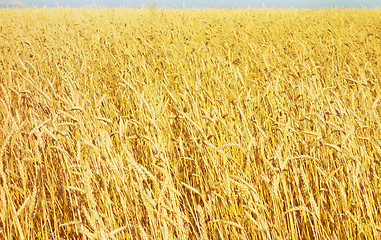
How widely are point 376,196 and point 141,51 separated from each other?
2.56m

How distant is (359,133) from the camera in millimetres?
1510

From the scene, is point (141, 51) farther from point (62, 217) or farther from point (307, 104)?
point (62, 217)

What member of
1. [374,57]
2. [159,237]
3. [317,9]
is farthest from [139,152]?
[317,9]

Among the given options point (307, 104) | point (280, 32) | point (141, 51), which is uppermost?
point (280, 32)

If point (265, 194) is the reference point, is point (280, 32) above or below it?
above

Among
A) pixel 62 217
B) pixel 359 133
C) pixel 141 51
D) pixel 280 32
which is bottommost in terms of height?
pixel 62 217

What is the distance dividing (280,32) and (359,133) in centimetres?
388

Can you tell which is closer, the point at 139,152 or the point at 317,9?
the point at 139,152

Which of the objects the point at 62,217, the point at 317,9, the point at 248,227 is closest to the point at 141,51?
the point at 62,217

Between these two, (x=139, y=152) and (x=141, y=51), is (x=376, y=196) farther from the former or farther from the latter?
(x=141, y=51)

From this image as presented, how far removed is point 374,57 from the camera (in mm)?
3426

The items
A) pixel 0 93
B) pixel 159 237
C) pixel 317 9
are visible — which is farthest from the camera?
pixel 317 9

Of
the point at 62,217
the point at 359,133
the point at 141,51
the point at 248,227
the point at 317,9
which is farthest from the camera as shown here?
the point at 317,9

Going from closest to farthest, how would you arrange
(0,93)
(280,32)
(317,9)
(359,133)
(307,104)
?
(359,133) < (307,104) < (0,93) < (280,32) < (317,9)
